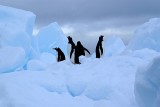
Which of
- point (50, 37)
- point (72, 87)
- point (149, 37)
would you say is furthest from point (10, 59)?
point (50, 37)

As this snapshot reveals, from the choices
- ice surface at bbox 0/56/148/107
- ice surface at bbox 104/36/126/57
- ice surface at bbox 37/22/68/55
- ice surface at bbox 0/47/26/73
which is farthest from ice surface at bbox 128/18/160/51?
ice surface at bbox 0/47/26/73

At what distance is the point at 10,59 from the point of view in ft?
32.5

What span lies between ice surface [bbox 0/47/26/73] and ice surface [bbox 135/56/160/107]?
4940 mm

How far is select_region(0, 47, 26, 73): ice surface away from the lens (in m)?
9.60

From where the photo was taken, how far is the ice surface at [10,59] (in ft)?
31.5

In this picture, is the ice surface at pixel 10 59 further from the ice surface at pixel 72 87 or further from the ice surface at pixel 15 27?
the ice surface at pixel 15 27

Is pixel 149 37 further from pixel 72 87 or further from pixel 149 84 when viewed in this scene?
pixel 149 84

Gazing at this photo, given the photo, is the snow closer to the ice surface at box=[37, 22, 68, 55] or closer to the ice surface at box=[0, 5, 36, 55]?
the ice surface at box=[0, 5, 36, 55]

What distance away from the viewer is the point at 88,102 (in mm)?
7324

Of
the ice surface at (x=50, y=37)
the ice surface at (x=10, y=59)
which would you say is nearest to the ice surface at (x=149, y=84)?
the ice surface at (x=10, y=59)

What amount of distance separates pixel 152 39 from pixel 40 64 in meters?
7.86

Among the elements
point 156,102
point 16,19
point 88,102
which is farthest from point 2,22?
point 156,102

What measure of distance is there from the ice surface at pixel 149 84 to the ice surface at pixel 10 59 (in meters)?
4.94

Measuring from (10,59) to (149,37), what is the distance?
8159mm
